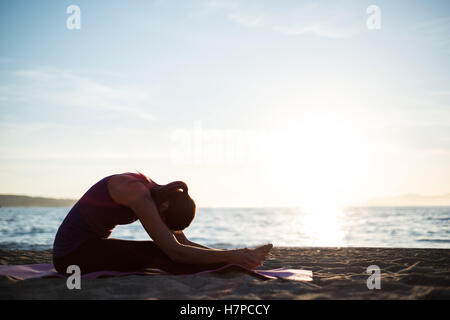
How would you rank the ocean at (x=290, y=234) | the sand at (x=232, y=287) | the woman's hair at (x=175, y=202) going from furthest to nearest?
the ocean at (x=290, y=234) < the woman's hair at (x=175, y=202) < the sand at (x=232, y=287)

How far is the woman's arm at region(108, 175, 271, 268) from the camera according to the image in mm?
3320

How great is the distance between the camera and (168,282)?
3406mm

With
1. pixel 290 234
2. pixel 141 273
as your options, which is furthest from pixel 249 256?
pixel 290 234

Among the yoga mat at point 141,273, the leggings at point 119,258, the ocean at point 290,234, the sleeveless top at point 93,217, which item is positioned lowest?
the ocean at point 290,234

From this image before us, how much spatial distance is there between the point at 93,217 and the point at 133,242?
1.51 ft

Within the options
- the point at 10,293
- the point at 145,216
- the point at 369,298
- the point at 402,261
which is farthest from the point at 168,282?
the point at 402,261

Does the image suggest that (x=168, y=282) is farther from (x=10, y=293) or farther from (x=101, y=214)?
(x=10, y=293)

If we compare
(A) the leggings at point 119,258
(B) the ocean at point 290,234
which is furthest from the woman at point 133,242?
(B) the ocean at point 290,234

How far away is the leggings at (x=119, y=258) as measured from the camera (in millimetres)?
3678

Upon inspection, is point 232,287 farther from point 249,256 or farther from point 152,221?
point 152,221

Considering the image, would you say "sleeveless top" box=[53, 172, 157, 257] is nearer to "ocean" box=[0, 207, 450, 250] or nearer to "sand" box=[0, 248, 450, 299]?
"sand" box=[0, 248, 450, 299]

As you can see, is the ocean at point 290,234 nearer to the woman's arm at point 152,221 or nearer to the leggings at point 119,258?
the leggings at point 119,258
